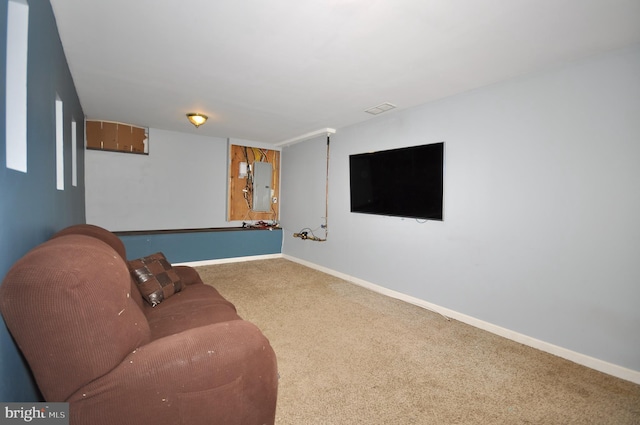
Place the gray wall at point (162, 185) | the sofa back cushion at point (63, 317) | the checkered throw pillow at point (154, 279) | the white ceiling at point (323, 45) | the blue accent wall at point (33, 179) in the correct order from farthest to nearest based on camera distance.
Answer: the gray wall at point (162, 185)
the checkered throw pillow at point (154, 279)
the white ceiling at point (323, 45)
the blue accent wall at point (33, 179)
the sofa back cushion at point (63, 317)

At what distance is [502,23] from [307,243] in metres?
4.09

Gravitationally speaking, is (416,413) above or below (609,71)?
below

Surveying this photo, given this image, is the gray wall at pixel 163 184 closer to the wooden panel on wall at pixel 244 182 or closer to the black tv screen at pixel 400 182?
the wooden panel on wall at pixel 244 182

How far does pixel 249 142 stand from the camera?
5598 millimetres

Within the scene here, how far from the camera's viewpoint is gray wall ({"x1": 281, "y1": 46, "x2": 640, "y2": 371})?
2.00 m

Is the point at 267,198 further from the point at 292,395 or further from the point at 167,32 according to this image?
the point at 292,395

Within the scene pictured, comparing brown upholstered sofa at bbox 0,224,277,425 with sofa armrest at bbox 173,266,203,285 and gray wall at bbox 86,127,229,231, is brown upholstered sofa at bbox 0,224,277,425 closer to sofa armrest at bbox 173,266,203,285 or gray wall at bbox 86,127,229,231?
sofa armrest at bbox 173,266,203,285

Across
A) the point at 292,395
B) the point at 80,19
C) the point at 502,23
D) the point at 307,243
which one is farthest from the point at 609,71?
the point at 307,243

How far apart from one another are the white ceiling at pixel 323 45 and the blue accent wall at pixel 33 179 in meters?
0.40

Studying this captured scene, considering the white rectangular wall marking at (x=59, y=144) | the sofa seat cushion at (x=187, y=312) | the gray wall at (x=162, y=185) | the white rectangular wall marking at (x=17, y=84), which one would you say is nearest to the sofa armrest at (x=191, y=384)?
the sofa seat cushion at (x=187, y=312)

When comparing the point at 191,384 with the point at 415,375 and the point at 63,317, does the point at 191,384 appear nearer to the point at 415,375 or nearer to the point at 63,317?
the point at 63,317

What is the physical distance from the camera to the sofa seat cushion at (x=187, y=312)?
1583 millimetres

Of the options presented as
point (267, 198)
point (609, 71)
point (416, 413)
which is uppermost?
point (609, 71)

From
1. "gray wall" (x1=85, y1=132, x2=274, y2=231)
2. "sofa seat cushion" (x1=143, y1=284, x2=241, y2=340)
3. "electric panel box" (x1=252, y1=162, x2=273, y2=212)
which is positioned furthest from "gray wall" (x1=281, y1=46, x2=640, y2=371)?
"gray wall" (x1=85, y1=132, x2=274, y2=231)
